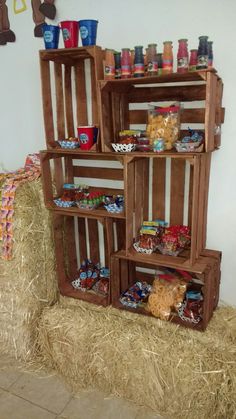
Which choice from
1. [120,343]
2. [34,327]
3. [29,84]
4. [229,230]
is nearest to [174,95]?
[229,230]

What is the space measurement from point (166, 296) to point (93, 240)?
0.65 meters

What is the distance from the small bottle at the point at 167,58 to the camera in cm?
153

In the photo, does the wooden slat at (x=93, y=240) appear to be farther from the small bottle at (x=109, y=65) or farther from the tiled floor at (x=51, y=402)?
the small bottle at (x=109, y=65)

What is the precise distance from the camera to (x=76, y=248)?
94.7 inches

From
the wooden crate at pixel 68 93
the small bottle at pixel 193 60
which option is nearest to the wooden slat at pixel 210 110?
the small bottle at pixel 193 60

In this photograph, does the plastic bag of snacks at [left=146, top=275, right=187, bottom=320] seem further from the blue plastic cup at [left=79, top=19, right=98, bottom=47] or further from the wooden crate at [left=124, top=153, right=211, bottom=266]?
the blue plastic cup at [left=79, top=19, right=98, bottom=47]

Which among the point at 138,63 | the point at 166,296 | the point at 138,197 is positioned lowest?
the point at 166,296

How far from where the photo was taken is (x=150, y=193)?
6.67ft

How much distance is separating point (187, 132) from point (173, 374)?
1.21 metres

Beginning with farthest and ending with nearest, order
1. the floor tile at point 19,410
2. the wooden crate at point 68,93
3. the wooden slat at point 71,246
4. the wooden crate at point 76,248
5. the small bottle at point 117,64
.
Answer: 1. the wooden slat at point 71,246
2. the wooden crate at point 76,248
3. the wooden crate at point 68,93
4. the floor tile at point 19,410
5. the small bottle at point 117,64

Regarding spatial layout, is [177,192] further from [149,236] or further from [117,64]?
[117,64]

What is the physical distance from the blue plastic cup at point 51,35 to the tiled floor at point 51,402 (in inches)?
72.6

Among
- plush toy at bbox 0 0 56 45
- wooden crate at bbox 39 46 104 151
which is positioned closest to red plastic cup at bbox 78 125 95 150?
wooden crate at bbox 39 46 104 151

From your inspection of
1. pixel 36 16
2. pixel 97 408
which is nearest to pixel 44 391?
pixel 97 408
